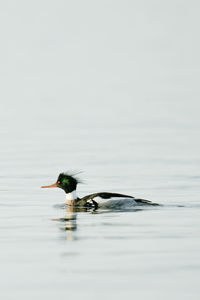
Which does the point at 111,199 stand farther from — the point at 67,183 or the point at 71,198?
the point at 67,183

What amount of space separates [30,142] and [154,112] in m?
12.1

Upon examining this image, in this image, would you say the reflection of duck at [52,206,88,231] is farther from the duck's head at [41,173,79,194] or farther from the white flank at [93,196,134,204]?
the duck's head at [41,173,79,194]

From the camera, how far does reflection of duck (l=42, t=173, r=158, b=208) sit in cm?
2119

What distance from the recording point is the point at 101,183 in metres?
25.0

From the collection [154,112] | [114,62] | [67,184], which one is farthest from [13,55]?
[67,184]

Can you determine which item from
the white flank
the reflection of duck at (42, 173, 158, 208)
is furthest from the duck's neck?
the white flank

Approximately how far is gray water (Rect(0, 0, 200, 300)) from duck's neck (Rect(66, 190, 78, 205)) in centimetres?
22

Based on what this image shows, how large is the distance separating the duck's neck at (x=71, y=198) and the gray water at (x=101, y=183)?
0.72ft

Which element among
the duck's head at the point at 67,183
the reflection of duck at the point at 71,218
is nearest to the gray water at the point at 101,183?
the reflection of duck at the point at 71,218

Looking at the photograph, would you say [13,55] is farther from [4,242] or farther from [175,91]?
[4,242]

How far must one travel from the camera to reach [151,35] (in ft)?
514

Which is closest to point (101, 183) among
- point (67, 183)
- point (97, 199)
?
point (67, 183)

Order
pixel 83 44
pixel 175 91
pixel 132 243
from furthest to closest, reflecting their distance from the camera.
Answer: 1. pixel 83 44
2. pixel 175 91
3. pixel 132 243

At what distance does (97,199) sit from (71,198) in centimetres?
103
